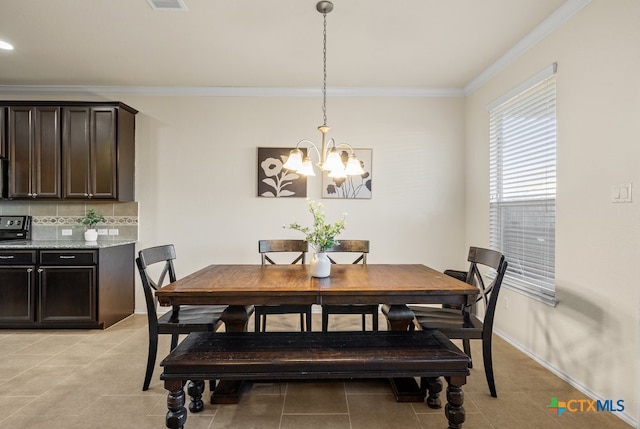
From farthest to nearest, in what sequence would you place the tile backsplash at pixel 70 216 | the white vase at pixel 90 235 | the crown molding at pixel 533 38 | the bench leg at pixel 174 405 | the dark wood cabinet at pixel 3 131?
the tile backsplash at pixel 70 216
the white vase at pixel 90 235
the dark wood cabinet at pixel 3 131
the crown molding at pixel 533 38
the bench leg at pixel 174 405

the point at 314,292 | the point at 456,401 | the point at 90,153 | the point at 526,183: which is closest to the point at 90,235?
the point at 90,153

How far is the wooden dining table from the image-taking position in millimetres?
1979

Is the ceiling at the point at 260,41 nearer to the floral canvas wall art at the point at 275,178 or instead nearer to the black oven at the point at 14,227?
the floral canvas wall art at the point at 275,178

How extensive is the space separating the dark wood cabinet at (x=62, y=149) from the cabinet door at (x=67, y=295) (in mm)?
828

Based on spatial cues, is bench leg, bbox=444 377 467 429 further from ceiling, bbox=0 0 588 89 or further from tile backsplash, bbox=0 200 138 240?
tile backsplash, bbox=0 200 138 240

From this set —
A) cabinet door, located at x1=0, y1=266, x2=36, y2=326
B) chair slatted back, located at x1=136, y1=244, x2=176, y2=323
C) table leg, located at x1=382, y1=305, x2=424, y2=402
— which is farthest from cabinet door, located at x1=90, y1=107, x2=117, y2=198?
table leg, located at x1=382, y1=305, x2=424, y2=402

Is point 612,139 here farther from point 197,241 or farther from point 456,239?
point 197,241

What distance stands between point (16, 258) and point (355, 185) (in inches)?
141

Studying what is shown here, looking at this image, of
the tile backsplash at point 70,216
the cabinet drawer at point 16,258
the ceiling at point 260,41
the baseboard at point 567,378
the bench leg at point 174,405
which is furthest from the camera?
the tile backsplash at point 70,216

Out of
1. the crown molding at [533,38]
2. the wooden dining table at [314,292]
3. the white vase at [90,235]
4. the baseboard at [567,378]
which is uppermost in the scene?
the crown molding at [533,38]

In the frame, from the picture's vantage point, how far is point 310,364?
5.65 ft

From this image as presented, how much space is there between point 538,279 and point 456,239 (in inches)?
53.1

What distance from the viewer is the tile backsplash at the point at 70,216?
4.02 meters

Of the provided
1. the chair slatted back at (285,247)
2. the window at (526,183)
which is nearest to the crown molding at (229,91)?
the window at (526,183)
